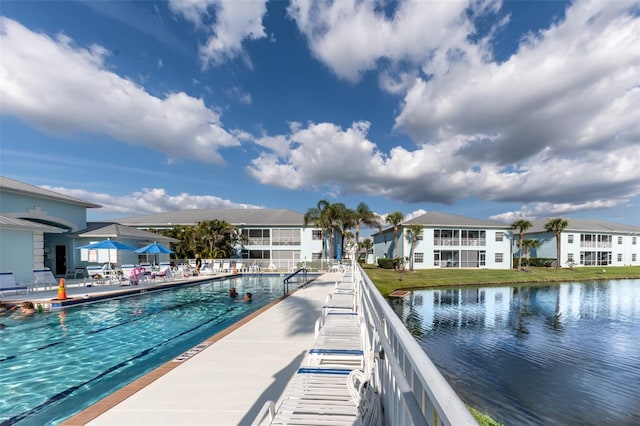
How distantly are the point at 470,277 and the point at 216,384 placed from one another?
30483mm

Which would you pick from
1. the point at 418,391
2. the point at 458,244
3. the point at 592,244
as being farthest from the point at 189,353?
the point at 592,244

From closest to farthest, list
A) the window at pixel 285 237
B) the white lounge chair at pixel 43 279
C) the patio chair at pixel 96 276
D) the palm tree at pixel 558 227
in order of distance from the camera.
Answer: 1. the white lounge chair at pixel 43 279
2. the patio chair at pixel 96 276
3. the window at pixel 285 237
4. the palm tree at pixel 558 227

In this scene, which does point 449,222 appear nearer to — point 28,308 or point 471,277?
point 471,277

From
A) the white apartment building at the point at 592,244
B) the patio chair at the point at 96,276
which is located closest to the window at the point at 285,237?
the patio chair at the point at 96,276

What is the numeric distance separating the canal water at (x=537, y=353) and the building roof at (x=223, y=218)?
59.9 ft

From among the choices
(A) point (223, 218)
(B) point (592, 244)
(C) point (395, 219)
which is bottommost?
(B) point (592, 244)

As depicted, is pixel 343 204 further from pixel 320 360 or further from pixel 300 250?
pixel 320 360

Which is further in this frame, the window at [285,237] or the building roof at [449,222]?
the building roof at [449,222]

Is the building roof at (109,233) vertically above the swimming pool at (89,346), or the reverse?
the building roof at (109,233)

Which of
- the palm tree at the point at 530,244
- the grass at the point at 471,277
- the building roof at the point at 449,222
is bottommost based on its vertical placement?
the grass at the point at 471,277

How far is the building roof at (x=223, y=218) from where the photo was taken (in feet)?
111

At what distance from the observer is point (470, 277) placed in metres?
29.7

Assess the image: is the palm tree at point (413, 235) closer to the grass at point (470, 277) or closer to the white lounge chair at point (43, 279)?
the grass at point (470, 277)

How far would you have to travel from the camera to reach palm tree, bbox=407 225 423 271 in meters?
33.4
